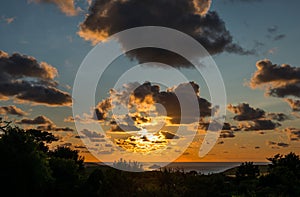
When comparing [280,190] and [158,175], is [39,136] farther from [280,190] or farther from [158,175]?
[280,190]

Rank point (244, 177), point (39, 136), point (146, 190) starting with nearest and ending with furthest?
1. point (146, 190)
2. point (244, 177)
3. point (39, 136)

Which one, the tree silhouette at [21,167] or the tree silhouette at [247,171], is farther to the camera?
the tree silhouette at [247,171]

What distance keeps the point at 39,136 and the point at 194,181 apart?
201ft

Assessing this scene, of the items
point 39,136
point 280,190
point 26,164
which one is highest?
point 39,136

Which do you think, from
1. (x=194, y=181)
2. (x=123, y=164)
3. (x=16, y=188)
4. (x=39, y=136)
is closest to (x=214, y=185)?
(x=194, y=181)

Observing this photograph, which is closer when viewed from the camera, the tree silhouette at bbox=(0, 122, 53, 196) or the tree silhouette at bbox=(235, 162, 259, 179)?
the tree silhouette at bbox=(0, 122, 53, 196)

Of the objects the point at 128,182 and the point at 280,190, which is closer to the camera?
the point at 280,190

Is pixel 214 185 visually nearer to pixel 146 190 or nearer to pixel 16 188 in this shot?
pixel 146 190

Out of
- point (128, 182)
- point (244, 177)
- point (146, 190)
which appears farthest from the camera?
point (244, 177)

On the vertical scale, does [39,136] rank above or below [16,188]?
above

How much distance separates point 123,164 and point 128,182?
40.5 feet

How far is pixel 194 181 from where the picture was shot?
64312 mm

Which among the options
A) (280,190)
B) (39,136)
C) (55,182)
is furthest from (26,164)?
(39,136)

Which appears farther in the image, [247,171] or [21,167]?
[247,171]
